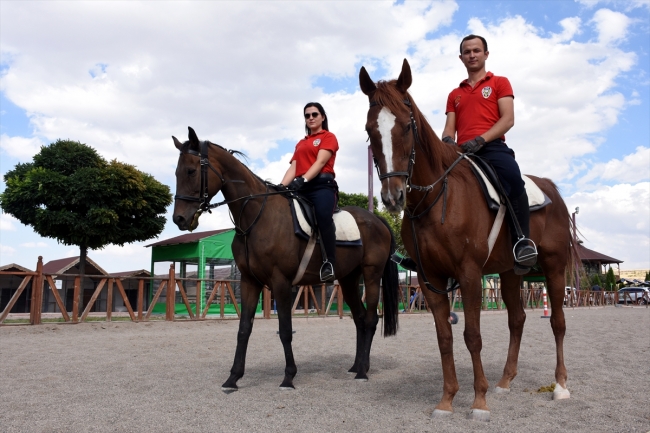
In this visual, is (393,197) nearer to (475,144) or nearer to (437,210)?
(437,210)

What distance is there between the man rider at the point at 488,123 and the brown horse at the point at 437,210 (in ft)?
0.72

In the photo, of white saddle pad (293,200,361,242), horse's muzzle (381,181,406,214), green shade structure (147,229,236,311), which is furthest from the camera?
green shade structure (147,229,236,311)

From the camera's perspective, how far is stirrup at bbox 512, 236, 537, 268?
4.73m

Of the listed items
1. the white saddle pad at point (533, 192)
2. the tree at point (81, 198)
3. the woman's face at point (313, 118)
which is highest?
the tree at point (81, 198)

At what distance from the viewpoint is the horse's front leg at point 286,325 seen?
19.2 ft

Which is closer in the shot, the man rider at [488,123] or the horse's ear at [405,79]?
the horse's ear at [405,79]

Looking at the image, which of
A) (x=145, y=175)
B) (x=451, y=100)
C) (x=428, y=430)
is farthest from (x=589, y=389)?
(x=145, y=175)

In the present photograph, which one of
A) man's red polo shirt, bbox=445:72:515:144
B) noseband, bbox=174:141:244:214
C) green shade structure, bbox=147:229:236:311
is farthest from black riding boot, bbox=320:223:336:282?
green shade structure, bbox=147:229:236:311

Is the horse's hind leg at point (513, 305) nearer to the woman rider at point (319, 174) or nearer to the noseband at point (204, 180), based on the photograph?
the woman rider at point (319, 174)

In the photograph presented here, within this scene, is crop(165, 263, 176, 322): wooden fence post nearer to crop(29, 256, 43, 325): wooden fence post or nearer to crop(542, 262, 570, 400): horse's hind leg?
crop(29, 256, 43, 325): wooden fence post

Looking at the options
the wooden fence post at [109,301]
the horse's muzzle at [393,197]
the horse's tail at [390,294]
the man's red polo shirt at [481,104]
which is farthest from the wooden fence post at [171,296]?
the horse's muzzle at [393,197]

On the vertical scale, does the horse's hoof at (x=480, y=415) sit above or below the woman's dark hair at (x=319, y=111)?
below

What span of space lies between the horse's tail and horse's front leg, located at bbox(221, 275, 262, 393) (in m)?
2.28

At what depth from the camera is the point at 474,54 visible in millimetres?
5156
